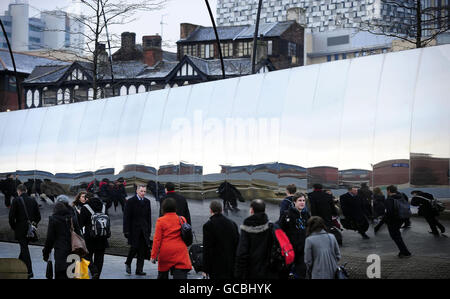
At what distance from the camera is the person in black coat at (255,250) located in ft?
28.7

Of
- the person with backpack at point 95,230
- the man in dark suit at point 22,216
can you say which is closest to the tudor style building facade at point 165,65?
the man in dark suit at point 22,216

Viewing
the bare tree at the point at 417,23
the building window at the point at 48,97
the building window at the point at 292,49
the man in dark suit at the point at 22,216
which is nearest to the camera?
the man in dark suit at the point at 22,216

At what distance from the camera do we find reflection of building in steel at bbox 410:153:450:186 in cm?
955

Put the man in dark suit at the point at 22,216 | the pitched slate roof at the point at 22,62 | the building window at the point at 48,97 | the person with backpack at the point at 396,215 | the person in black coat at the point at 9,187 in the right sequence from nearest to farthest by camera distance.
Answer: the person with backpack at the point at 396,215, the man in dark suit at the point at 22,216, the person in black coat at the point at 9,187, the building window at the point at 48,97, the pitched slate roof at the point at 22,62

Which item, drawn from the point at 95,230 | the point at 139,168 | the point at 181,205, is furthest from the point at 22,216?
the point at 181,205

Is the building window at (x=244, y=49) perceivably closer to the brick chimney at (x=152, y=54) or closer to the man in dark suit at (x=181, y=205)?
the brick chimney at (x=152, y=54)

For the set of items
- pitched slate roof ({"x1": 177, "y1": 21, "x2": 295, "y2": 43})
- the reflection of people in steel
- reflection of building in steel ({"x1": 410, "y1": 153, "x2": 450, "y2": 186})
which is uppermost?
pitched slate roof ({"x1": 177, "y1": 21, "x2": 295, "y2": 43})

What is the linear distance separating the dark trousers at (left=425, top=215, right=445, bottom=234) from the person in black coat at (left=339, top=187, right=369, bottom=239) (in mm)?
991

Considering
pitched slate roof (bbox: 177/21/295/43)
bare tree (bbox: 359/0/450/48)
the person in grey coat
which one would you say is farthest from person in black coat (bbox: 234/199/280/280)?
pitched slate roof (bbox: 177/21/295/43)

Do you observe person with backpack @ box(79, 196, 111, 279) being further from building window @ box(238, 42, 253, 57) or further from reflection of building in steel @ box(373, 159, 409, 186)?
building window @ box(238, 42, 253, 57)

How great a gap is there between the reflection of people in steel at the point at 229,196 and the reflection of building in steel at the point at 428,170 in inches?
137

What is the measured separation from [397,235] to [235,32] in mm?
73588

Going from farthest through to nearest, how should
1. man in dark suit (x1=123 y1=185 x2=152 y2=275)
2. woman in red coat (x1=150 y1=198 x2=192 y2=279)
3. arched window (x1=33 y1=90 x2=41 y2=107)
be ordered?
arched window (x1=33 y1=90 x2=41 y2=107) → man in dark suit (x1=123 y1=185 x2=152 y2=275) → woman in red coat (x1=150 y1=198 x2=192 y2=279)
